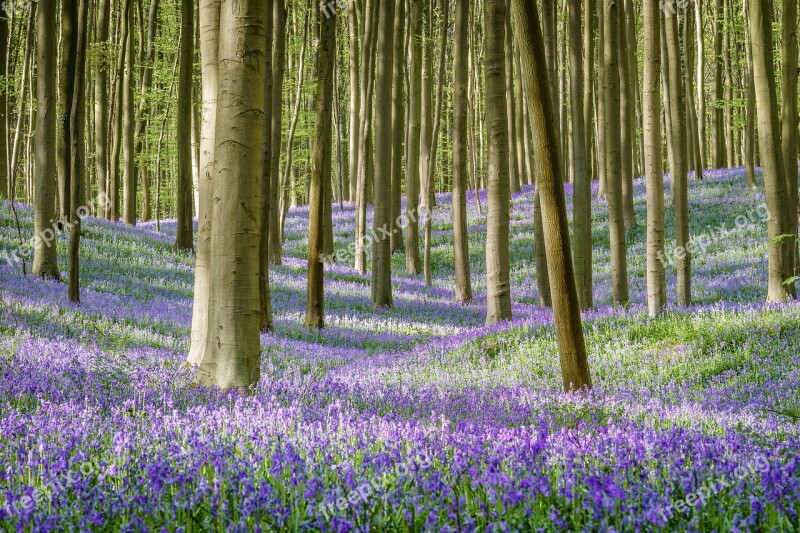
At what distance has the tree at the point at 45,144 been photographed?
1468 cm

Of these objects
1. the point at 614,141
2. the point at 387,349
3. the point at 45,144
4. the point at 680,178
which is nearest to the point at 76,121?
the point at 45,144

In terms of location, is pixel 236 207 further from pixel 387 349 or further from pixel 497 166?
pixel 387 349

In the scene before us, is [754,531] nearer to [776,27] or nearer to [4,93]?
[4,93]

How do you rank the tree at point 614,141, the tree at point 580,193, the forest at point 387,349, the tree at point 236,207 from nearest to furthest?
the forest at point 387,349 → the tree at point 236,207 → the tree at point 614,141 → the tree at point 580,193

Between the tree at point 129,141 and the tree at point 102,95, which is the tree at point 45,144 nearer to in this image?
the tree at point 102,95

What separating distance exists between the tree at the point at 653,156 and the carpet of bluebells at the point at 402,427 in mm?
770

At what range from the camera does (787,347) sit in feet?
29.1

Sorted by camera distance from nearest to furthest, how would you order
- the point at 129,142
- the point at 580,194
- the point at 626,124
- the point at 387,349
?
the point at 387,349
the point at 580,194
the point at 626,124
the point at 129,142

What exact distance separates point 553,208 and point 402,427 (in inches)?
136

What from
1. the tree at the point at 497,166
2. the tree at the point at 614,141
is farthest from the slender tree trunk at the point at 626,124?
the tree at the point at 497,166

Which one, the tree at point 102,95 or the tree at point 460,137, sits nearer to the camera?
the tree at point 460,137

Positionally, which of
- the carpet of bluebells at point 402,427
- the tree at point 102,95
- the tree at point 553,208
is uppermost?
the tree at point 102,95

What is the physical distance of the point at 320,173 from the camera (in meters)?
14.6

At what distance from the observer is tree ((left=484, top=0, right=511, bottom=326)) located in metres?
12.2
